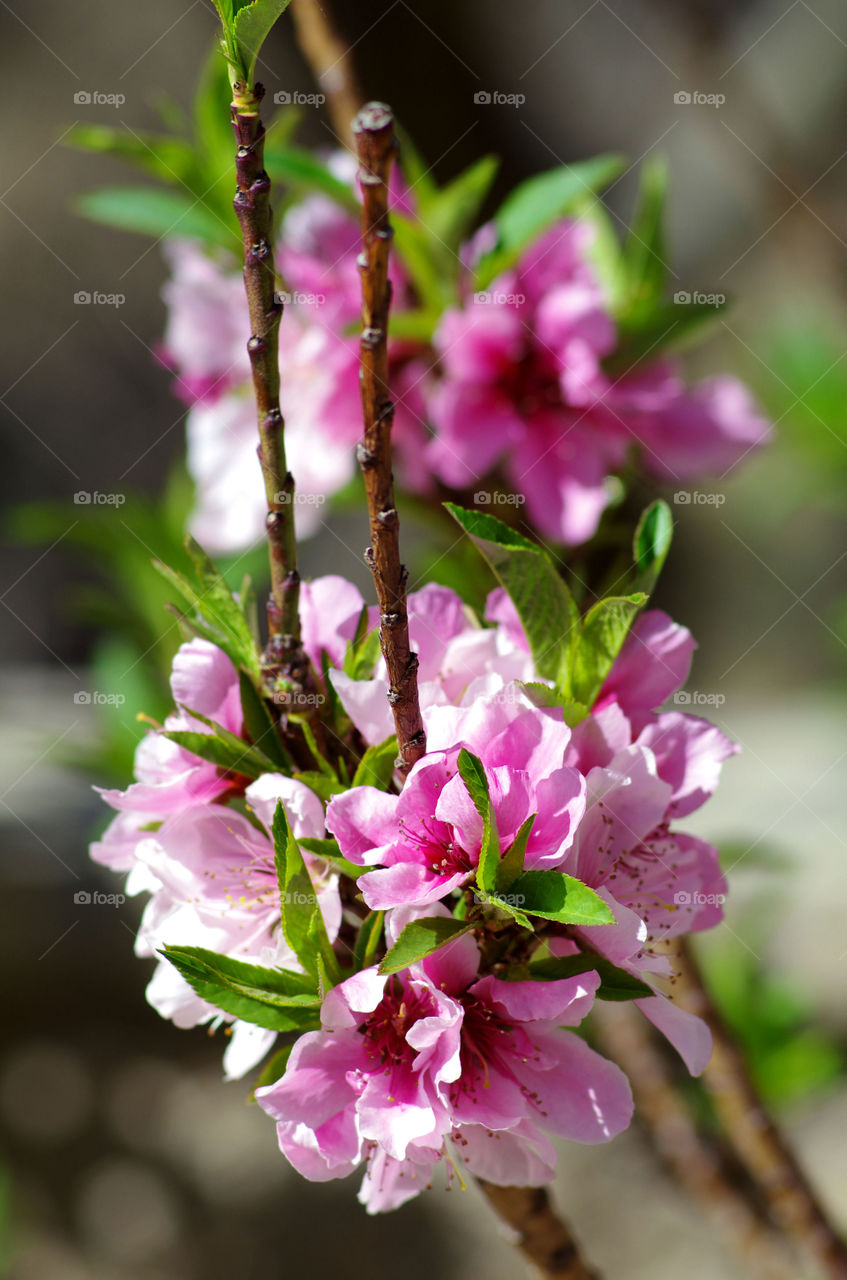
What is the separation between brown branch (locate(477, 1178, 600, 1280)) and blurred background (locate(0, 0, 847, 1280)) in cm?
88

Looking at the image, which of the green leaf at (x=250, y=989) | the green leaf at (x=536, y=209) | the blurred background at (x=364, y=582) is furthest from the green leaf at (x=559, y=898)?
the blurred background at (x=364, y=582)

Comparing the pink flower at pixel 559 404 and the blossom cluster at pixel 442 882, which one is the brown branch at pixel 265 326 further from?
the pink flower at pixel 559 404

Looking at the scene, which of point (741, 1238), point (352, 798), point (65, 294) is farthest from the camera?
point (65, 294)

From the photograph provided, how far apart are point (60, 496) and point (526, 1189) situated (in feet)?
7.60

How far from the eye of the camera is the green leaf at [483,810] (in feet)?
1.29

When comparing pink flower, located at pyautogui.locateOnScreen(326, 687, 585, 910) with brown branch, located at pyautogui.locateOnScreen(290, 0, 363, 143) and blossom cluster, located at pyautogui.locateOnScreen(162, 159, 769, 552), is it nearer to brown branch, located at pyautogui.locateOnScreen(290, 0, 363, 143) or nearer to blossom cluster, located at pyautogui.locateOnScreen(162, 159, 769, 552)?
blossom cluster, located at pyautogui.locateOnScreen(162, 159, 769, 552)

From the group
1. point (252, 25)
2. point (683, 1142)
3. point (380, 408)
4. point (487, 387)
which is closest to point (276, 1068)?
point (380, 408)

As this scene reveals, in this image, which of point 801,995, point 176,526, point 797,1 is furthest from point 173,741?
point 797,1

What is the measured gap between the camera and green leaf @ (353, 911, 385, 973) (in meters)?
0.44

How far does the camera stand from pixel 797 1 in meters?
2.63

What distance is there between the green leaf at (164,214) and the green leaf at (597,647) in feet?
1.82

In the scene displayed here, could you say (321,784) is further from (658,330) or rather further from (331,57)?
(331,57)

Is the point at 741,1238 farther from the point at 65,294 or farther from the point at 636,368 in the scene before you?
the point at 65,294

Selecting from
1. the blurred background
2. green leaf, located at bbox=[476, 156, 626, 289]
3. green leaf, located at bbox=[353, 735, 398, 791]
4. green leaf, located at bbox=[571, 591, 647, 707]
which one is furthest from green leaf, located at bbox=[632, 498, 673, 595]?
the blurred background
